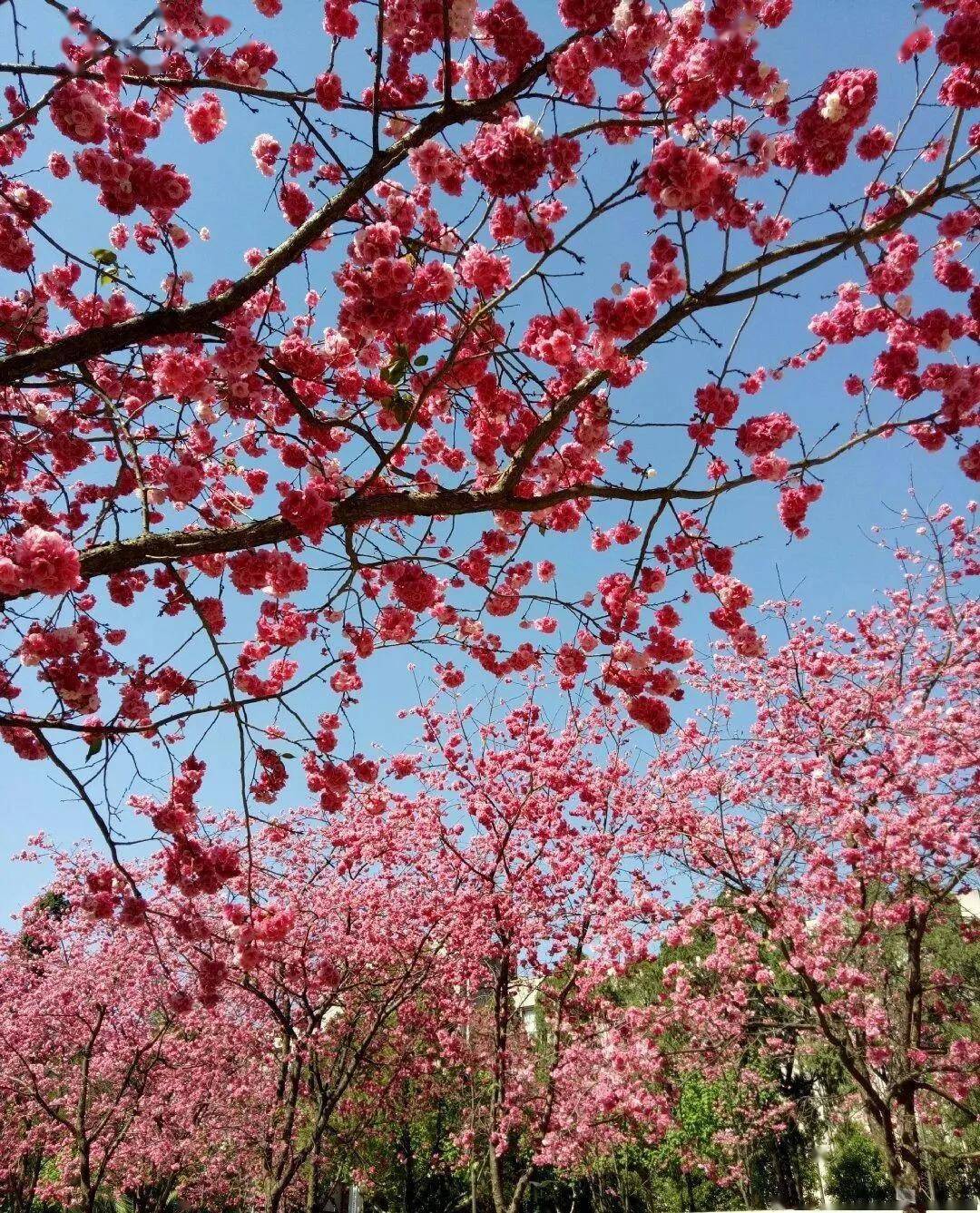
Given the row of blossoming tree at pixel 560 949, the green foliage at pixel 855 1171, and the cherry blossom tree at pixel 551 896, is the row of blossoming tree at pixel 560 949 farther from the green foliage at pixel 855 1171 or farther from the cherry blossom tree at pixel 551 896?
the green foliage at pixel 855 1171

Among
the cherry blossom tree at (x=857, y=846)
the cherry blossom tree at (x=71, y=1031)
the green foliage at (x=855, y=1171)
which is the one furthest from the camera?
the green foliage at (x=855, y=1171)

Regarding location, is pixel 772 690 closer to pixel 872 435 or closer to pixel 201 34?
pixel 872 435

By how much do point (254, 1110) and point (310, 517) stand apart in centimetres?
1608

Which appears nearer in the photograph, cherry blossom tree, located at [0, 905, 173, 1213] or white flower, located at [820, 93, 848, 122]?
white flower, located at [820, 93, 848, 122]

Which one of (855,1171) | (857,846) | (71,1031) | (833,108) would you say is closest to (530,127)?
(833,108)

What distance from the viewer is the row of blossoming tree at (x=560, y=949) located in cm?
822

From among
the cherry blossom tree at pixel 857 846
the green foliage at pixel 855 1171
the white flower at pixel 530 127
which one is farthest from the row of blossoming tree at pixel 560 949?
the green foliage at pixel 855 1171

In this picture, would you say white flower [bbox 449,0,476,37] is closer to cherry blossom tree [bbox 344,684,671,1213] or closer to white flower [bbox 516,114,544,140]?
white flower [bbox 516,114,544,140]

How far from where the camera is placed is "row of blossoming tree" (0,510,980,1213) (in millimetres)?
8219

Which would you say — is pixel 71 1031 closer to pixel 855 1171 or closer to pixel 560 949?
pixel 560 949

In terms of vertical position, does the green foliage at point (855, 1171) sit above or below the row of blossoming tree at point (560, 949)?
below

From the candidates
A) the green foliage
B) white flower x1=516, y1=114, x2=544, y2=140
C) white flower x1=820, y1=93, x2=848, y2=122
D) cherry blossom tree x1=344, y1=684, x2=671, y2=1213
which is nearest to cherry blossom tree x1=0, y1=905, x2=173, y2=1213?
cherry blossom tree x1=344, y1=684, x2=671, y2=1213

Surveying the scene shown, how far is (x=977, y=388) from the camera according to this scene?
3754mm

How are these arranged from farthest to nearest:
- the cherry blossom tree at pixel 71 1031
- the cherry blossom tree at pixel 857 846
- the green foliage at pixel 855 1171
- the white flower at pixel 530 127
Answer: the green foliage at pixel 855 1171, the cherry blossom tree at pixel 71 1031, the cherry blossom tree at pixel 857 846, the white flower at pixel 530 127
